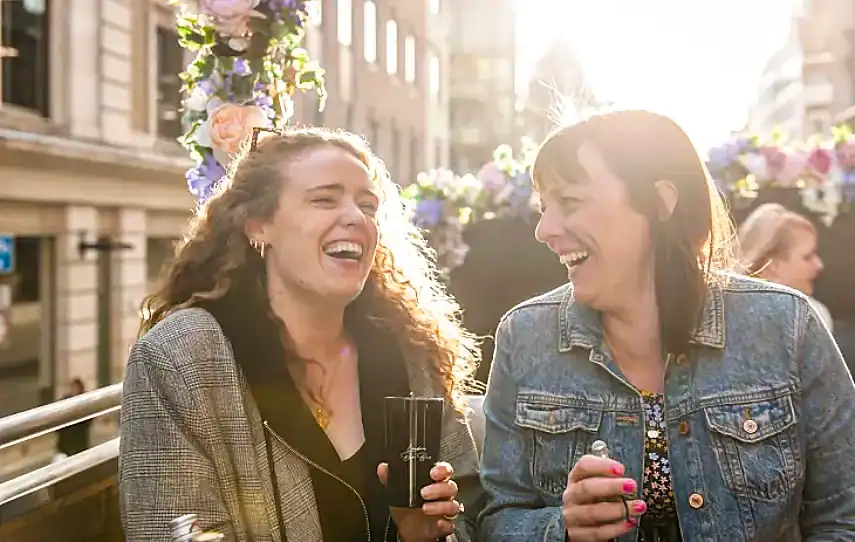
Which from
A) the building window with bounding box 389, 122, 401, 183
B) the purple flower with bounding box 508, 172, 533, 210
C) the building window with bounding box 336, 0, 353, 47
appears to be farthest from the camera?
the building window with bounding box 389, 122, 401, 183

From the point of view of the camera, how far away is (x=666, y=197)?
7.04 ft

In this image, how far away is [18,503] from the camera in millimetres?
2496

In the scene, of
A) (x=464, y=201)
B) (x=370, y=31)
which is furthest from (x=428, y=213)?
(x=370, y=31)

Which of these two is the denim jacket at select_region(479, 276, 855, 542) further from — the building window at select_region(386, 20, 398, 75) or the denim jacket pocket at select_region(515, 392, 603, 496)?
the building window at select_region(386, 20, 398, 75)

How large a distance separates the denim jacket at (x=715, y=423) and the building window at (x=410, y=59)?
30825 mm

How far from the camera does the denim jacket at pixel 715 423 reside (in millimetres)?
2035

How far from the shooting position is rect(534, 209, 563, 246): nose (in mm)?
2105

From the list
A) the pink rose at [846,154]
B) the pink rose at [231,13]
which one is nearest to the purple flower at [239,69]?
the pink rose at [231,13]

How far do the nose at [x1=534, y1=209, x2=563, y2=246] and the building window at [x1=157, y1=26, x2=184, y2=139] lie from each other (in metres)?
15.5

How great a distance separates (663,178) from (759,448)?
1.90 feet

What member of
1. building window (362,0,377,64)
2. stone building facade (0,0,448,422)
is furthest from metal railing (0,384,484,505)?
building window (362,0,377,64)

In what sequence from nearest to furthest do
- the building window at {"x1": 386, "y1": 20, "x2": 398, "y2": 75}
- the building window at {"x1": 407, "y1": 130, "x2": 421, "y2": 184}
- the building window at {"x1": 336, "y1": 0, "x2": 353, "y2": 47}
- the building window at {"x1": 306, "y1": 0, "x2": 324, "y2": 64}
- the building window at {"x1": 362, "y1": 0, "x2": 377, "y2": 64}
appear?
the building window at {"x1": 306, "y1": 0, "x2": 324, "y2": 64}, the building window at {"x1": 336, "y1": 0, "x2": 353, "y2": 47}, the building window at {"x1": 362, "y1": 0, "x2": 377, "y2": 64}, the building window at {"x1": 386, "y1": 20, "x2": 398, "y2": 75}, the building window at {"x1": 407, "y1": 130, "x2": 421, "y2": 184}

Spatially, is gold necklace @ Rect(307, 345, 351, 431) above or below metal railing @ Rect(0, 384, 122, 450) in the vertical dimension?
above

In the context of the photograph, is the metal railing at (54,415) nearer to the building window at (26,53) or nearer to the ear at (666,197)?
the ear at (666,197)
